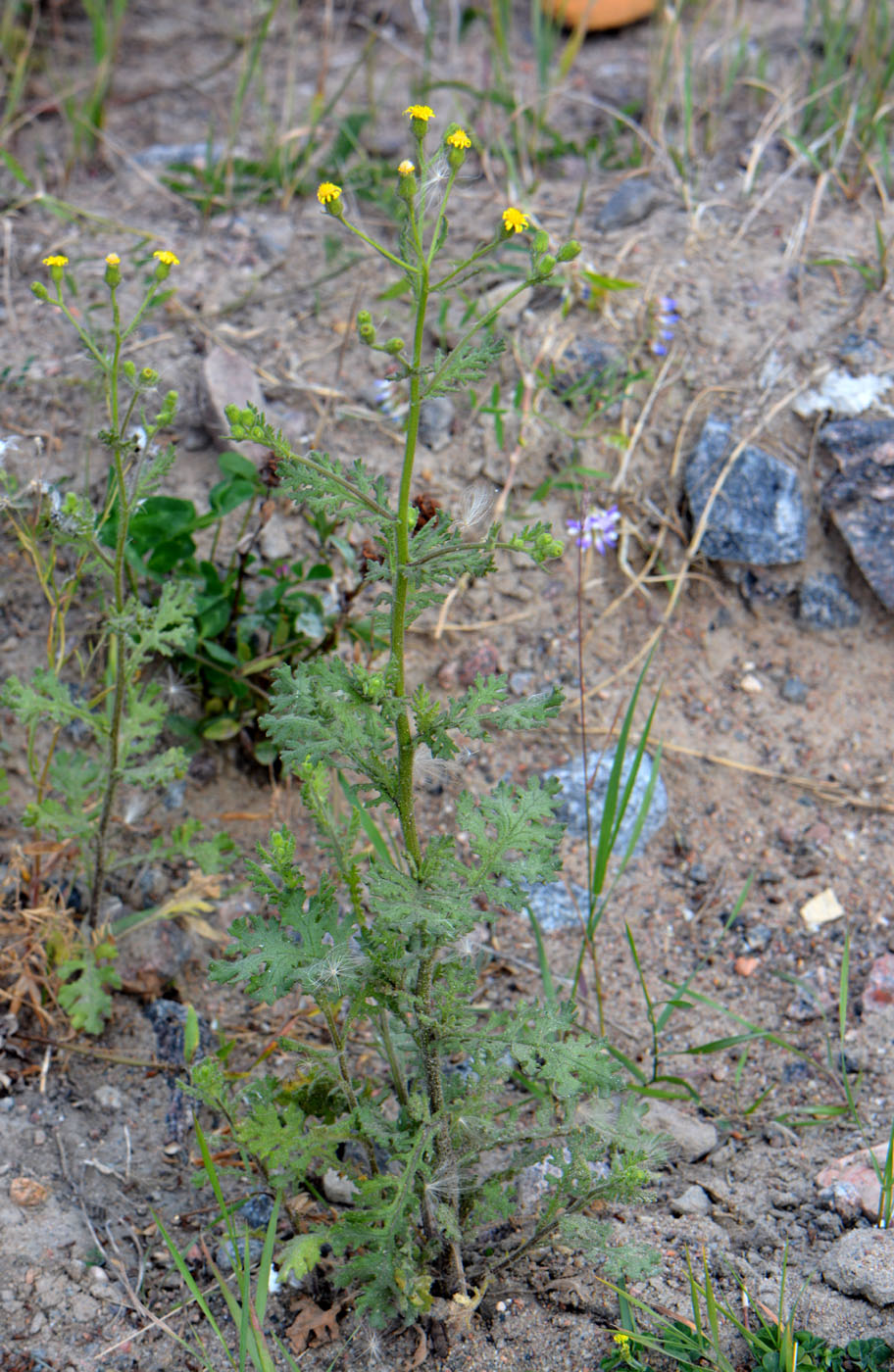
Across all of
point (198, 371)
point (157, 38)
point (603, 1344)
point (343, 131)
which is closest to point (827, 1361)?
point (603, 1344)

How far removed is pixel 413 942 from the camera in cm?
174

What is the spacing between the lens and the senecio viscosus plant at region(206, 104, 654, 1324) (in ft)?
5.22

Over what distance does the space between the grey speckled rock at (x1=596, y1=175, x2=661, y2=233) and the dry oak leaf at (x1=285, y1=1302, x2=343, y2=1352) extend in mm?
3441

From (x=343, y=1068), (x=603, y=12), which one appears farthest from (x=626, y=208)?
(x=343, y=1068)

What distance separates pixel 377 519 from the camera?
5.54 ft

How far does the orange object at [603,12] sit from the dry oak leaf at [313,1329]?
4812 millimetres

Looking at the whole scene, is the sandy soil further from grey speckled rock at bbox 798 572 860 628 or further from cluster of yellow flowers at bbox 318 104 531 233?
cluster of yellow flowers at bbox 318 104 531 233

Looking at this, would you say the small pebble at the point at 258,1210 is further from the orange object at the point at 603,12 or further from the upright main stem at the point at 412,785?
the orange object at the point at 603,12

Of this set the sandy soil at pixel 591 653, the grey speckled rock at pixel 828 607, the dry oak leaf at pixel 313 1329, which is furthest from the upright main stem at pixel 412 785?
the grey speckled rock at pixel 828 607

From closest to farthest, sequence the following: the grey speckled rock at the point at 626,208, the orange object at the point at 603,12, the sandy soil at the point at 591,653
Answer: the sandy soil at the point at 591,653 < the grey speckled rock at the point at 626,208 < the orange object at the point at 603,12

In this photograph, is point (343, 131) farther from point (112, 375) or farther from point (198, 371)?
point (112, 375)

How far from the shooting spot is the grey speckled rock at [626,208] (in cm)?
402

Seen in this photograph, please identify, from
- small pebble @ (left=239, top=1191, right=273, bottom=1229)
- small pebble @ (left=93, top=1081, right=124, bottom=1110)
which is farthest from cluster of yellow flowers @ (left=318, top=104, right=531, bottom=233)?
small pebble @ (left=93, top=1081, right=124, bottom=1110)

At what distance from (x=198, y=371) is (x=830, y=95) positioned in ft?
8.47
